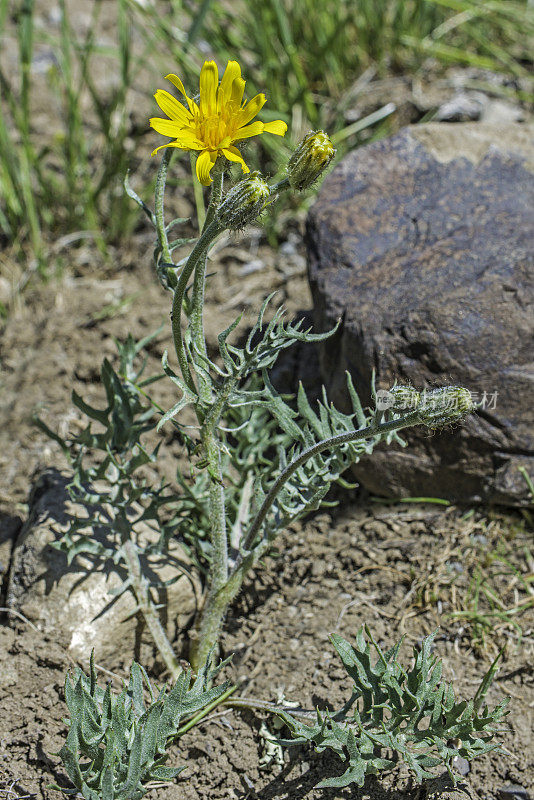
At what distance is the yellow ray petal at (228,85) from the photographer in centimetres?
184

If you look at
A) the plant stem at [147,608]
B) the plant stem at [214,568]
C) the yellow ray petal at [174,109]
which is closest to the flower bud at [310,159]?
the yellow ray petal at [174,109]

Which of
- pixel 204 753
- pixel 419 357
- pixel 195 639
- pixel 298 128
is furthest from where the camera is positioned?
pixel 298 128

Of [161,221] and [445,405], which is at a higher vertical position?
[161,221]

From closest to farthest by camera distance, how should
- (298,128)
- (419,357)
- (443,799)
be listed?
(443,799) < (419,357) < (298,128)

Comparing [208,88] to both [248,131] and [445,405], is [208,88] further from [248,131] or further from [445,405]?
[445,405]

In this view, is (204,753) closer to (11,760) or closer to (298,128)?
(11,760)

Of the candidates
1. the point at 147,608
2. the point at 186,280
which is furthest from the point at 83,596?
the point at 186,280

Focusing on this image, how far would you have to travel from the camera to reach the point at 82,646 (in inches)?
91.0

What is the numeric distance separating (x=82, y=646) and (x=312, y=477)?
0.93 meters

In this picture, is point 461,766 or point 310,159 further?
point 461,766

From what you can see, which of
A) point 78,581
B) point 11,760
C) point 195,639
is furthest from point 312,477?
point 11,760

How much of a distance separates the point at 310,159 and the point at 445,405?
0.64m

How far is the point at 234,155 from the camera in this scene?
1728mm

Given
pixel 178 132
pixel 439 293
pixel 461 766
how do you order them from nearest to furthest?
pixel 178 132 < pixel 461 766 < pixel 439 293
